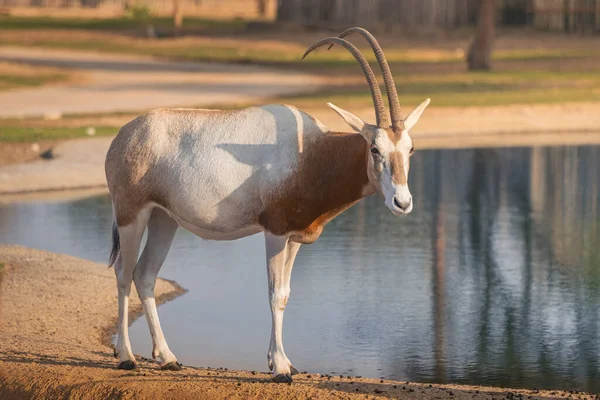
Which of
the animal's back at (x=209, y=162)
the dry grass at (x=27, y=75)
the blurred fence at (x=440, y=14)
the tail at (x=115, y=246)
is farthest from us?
the blurred fence at (x=440, y=14)

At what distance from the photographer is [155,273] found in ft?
32.1

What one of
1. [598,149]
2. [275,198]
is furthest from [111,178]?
[598,149]

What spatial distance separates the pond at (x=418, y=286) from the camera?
1080 cm

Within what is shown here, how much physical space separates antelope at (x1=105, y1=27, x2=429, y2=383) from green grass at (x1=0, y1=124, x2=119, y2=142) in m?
16.0

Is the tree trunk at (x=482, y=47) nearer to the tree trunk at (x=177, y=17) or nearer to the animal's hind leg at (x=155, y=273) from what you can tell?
the tree trunk at (x=177, y=17)

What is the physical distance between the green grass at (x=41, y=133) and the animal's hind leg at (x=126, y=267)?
15.8 meters

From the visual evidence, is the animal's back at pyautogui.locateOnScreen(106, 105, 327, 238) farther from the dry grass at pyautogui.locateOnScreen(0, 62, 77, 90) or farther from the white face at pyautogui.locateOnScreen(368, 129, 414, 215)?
the dry grass at pyautogui.locateOnScreen(0, 62, 77, 90)

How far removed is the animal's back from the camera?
9219mm

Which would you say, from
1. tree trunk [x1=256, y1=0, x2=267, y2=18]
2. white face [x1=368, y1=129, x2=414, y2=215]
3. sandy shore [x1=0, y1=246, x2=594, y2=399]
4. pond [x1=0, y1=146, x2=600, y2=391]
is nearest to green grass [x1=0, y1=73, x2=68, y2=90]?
pond [x1=0, y1=146, x2=600, y2=391]

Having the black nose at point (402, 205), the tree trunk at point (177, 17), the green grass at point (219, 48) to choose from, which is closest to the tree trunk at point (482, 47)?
the green grass at point (219, 48)

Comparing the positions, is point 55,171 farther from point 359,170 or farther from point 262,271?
point 359,170

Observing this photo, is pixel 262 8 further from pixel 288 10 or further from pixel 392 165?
pixel 392 165

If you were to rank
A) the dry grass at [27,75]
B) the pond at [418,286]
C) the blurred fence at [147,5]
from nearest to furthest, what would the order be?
1. the pond at [418,286]
2. the dry grass at [27,75]
3. the blurred fence at [147,5]

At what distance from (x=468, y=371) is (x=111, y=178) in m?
3.23
